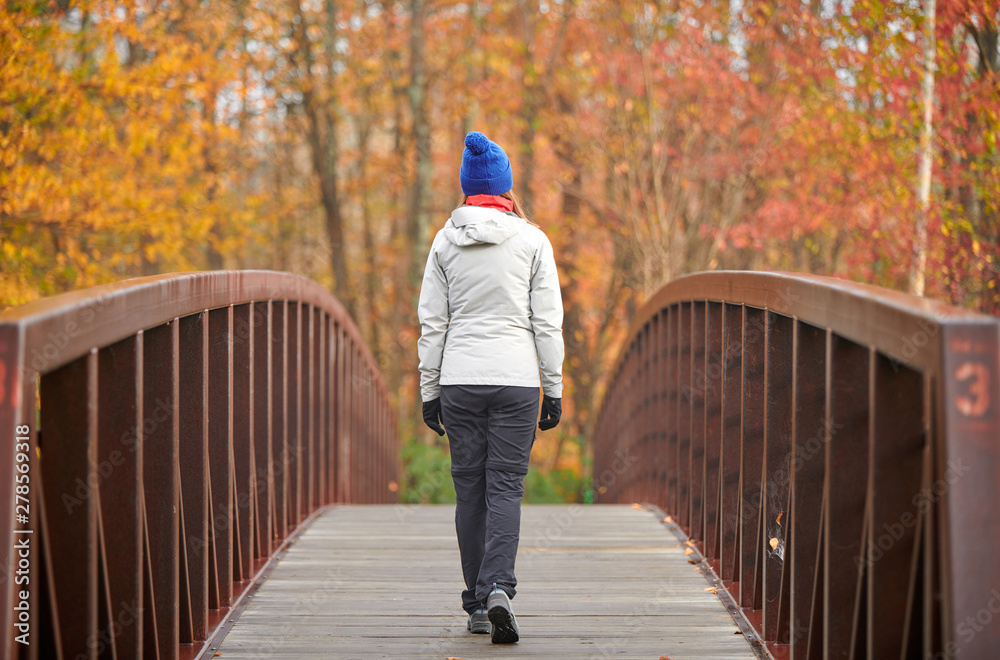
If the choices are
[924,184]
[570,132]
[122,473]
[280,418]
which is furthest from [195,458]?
[570,132]

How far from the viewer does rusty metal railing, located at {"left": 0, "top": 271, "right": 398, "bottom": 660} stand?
189 cm

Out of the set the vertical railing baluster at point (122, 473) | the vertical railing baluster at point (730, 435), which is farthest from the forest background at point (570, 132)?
the vertical railing baluster at point (122, 473)

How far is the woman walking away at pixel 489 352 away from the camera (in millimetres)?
3104

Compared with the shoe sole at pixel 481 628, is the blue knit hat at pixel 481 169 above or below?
above

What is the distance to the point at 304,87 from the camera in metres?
13.5

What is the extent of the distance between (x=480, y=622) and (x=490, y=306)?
42.4 inches

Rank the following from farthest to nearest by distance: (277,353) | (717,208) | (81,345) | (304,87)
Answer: (304,87)
(717,208)
(277,353)
(81,345)

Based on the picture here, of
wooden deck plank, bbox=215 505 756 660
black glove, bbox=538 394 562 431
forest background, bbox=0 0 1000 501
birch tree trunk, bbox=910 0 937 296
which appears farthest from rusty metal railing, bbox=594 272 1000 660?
birch tree trunk, bbox=910 0 937 296

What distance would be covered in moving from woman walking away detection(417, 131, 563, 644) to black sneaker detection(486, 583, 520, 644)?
2 cm

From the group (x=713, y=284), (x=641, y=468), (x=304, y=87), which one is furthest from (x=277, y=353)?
(x=304, y=87)

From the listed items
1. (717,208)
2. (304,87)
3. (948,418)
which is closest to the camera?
(948,418)

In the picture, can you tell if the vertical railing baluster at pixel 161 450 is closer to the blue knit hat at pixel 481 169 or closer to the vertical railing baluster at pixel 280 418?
the blue knit hat at pixel 481 169

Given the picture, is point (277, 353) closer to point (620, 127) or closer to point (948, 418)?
point (948, 418)

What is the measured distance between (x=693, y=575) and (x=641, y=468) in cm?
275
